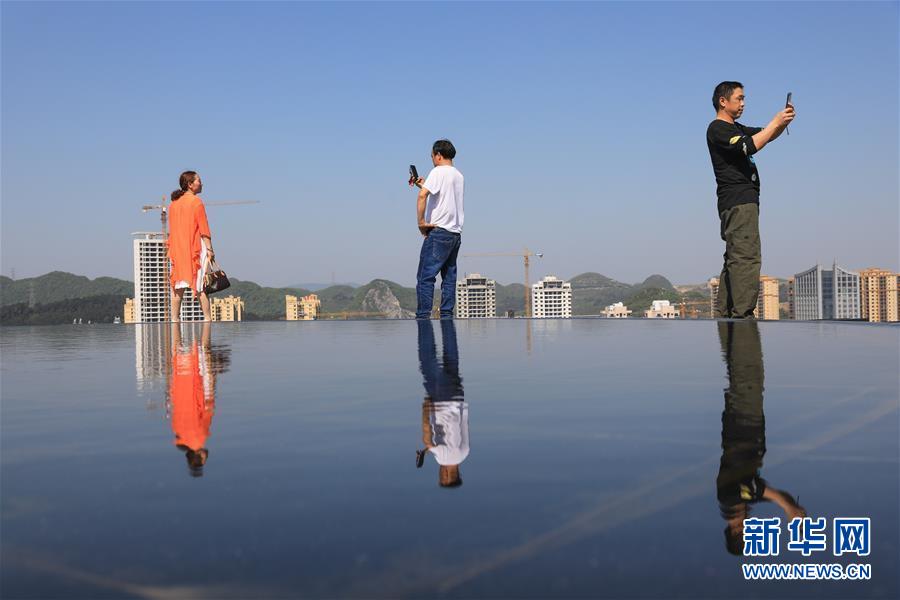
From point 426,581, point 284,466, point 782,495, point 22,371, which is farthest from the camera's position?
point 22,371

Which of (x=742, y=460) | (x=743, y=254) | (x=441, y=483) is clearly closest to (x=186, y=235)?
(x=743, y=254)

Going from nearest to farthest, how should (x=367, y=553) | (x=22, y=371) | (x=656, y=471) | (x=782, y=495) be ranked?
(x=367, y=553) → (x=782, y=495) → (x=656, y=471) → (x=22, y=371)

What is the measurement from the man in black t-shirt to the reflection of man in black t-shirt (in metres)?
4.52

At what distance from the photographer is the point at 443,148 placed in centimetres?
872

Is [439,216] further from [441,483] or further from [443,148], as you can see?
[441,483]

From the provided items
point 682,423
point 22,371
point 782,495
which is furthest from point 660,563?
point 22,371

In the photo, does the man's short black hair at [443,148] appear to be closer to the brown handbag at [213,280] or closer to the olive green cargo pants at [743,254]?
the olive green cargo pants at [743,254]

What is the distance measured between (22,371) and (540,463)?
3856 millimetres

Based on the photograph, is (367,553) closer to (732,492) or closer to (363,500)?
(363,500)

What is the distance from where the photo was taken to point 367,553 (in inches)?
47.6

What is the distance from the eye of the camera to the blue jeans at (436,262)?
8.84 m

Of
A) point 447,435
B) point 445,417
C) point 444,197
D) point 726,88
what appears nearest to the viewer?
point 447,435

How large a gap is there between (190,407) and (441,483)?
4.99 feet

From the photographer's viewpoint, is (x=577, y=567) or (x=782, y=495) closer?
(x=577, y=567)
